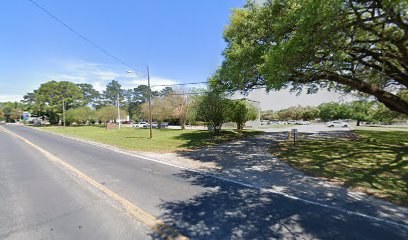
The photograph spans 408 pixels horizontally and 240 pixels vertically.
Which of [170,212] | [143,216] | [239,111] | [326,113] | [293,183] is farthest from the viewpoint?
[326,113]

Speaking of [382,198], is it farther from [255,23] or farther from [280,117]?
[280,117]

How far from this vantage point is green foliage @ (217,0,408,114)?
6.80 metres

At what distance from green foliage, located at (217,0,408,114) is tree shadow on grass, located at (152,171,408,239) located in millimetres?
5139

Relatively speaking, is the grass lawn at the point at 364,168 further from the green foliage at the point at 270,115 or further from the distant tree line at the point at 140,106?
the green foliage at the point at 270,115

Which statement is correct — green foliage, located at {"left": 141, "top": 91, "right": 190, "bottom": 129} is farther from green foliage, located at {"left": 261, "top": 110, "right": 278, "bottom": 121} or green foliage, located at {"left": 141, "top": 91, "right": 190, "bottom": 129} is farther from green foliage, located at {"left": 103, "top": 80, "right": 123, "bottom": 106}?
green foliage, located at {"left": 103, "top": 80, "right": 123, "bottom": 106}

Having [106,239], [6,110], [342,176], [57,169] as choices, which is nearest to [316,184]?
[342,176]

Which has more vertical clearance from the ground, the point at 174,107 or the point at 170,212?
the point at 174,107

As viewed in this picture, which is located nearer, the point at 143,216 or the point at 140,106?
the point at 143,216

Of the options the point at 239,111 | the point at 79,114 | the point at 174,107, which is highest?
the point at 174,107

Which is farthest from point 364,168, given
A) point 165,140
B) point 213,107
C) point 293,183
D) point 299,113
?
point 299,113

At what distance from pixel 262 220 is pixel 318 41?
258 inches

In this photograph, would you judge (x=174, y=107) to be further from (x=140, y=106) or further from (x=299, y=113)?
(x=299, y=113)

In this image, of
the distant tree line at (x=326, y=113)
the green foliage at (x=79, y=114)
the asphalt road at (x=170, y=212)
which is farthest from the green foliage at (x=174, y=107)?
the distant tree line at (x=326, y=113)

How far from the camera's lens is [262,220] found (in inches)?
160
